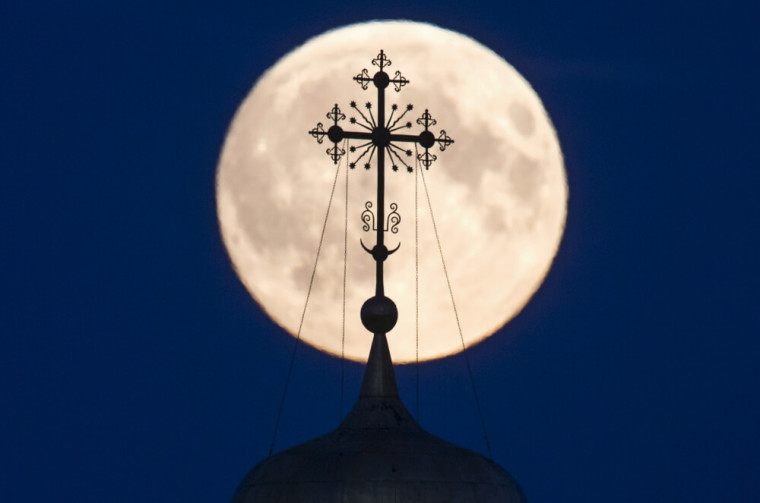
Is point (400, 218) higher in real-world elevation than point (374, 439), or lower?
higher

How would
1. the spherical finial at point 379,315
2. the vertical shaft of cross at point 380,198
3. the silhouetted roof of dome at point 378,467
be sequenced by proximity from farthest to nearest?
the vertical shaft of cross at point 380,198
the spherical finial at point 379,315
the silhouetted roof of dome at point 378,467

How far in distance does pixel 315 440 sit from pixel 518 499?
4939mm

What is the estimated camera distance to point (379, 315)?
2057 inches

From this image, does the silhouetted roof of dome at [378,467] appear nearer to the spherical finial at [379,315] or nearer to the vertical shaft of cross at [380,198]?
the spherical finial at [379,315]

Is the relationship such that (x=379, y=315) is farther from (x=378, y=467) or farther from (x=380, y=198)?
(x=378, y=467)

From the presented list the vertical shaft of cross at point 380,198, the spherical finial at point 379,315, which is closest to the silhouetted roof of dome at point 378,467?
the spherical finial at point 379,315

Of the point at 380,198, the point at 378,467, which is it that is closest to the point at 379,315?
the point at 380,198

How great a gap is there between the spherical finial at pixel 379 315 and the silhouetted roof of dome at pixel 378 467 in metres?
0.93

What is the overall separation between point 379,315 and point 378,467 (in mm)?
4528

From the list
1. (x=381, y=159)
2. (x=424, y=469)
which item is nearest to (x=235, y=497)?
(x=424, y=469)

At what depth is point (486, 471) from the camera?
165ft

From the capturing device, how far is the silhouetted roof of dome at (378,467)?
48.9 meters

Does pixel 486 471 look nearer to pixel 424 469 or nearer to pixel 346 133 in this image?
pixel 424 469

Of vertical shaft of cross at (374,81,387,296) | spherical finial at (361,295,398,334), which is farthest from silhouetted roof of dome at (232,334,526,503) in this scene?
vertical shaft of cross at (374,81,387,296)
